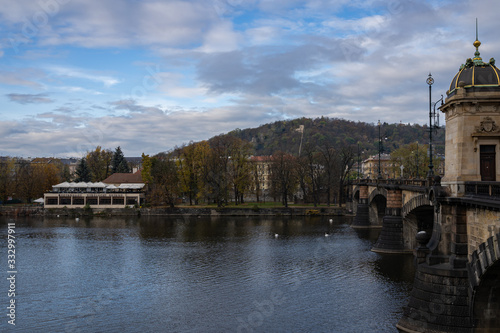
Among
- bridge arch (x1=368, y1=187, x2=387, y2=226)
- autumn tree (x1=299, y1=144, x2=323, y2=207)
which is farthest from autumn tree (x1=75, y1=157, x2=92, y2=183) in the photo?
bridge arch (x1=368, y1=187, x2=387, y2=226)

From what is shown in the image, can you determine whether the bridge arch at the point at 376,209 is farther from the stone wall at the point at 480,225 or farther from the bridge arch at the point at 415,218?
the stone wall at the point at 480,225

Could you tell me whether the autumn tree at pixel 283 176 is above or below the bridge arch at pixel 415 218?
above

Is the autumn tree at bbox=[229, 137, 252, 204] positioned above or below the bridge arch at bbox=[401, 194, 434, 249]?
above

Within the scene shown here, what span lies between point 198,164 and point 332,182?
97.4 ft

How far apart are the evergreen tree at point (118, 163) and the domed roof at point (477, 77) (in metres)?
114

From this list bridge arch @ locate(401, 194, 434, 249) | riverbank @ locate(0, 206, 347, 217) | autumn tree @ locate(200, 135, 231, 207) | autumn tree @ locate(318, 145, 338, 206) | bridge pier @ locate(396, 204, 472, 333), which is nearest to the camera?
bridge pier @ locate(396, 204, 472, 333)

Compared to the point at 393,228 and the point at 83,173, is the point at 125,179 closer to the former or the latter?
the point at 83,173

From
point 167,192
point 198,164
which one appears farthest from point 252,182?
point 167,192

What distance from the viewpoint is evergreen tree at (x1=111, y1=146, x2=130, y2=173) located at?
126713 millimetres

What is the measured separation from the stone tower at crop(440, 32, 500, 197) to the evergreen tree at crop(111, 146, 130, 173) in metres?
114

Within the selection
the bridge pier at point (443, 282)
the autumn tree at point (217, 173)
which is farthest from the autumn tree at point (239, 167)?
the bridge pier at point (443, 282)

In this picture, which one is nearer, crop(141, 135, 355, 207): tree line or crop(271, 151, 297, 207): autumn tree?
crop(141, 135, 355, 207): tree line

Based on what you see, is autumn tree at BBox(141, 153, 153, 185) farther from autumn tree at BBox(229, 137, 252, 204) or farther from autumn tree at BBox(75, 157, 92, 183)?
autumn tree at BBox(75, 157, 92, 183)

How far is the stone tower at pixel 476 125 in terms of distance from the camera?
22031 mm
